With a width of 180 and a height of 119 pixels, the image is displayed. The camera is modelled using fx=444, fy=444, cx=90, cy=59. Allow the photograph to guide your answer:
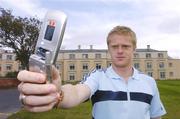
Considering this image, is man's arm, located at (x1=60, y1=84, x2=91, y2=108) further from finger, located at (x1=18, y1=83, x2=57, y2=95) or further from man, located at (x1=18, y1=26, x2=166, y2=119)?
finger, located at (x1=18, y1=83, x2=57, y2=95)

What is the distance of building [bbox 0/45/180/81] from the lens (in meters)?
130

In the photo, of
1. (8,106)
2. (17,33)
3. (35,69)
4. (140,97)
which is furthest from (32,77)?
(17,33)

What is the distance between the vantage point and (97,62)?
131 metres

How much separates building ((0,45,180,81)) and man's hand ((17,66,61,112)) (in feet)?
417

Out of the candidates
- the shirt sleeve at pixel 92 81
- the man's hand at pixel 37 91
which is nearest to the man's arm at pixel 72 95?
the shirt sleeve at pixel 92 81

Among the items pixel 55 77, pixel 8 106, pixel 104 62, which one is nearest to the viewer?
pixel 55 77

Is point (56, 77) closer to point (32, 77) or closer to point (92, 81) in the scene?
point (32, 77)

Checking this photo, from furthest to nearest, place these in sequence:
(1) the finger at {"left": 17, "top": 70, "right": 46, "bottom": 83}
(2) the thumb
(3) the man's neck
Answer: (3) the man's neck < (2) the thumb < (1) the finger at {"left": 17, "top": 70, "right": 46, "bottom": 83}

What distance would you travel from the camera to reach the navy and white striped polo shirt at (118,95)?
152 inches

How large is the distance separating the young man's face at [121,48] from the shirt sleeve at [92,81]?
244 millimetres

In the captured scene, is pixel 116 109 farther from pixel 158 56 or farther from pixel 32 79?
pixel 158 56

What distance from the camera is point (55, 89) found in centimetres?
185

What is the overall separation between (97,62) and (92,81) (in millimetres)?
127411

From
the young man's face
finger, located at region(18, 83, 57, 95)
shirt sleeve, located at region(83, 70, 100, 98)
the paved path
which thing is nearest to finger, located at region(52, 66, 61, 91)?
finger, located at region(18, 83, 57, 95)
